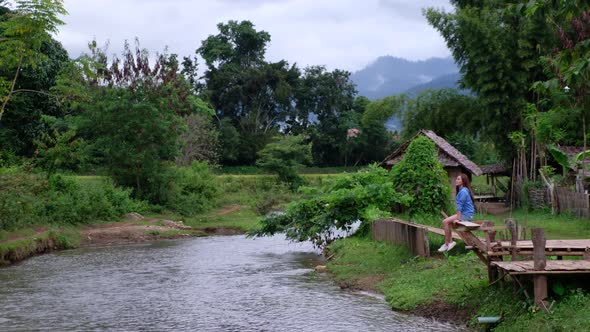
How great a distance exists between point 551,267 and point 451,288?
9.97 ft

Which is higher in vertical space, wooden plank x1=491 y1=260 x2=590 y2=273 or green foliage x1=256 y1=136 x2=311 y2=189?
green foliage x1=256 y1=136 x2=311 y2=189

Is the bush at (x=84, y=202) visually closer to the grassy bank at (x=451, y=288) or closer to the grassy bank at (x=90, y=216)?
the grassy bank at (x=90, y=216)

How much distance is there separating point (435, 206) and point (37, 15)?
51.1 feet

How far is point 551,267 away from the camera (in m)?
9.84

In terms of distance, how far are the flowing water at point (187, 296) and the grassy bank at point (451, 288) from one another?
19.8 inches

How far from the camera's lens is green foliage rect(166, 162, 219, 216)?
3650 cm

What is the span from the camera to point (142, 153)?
3475 centimetres

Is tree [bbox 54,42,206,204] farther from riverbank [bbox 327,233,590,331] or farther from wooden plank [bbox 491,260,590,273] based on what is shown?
wooden plank [bbox 491,260,590,273]

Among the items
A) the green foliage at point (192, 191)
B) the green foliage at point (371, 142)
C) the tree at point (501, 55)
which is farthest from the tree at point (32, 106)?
the green foliage at point (371, 142)

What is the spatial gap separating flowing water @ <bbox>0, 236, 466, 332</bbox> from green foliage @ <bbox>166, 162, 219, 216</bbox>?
12.4 metres

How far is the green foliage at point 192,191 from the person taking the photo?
36.5 m

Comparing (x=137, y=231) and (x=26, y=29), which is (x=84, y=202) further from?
(x=26, y=29)

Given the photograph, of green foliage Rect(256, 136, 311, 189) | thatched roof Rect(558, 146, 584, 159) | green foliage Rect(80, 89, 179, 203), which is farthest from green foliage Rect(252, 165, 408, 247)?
green foliage Rect(256, 136, 311, 189)

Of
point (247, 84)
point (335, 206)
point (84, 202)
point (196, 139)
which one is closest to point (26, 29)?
point (84, 202)
